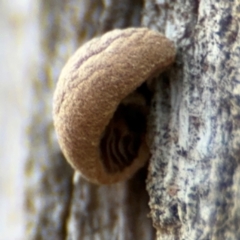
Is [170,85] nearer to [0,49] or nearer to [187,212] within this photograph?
[187,212]

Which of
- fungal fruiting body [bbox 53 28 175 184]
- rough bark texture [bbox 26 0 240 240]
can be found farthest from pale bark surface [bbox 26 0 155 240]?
fungal fruiting body [bbox 53 28 175 184]

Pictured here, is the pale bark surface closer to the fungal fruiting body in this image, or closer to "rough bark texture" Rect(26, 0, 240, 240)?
Result: "rough bark texture" Rect(26, 0, 240, 240)

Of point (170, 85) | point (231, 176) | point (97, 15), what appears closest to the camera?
point (231, 176)

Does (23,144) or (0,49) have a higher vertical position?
(0,49)

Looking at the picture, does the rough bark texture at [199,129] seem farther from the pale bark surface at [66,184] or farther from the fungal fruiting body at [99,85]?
the pale bark surface at [66,184]

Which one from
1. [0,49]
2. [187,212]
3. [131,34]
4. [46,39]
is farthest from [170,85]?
[0,49]

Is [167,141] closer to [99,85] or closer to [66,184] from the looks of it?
[99,85]
